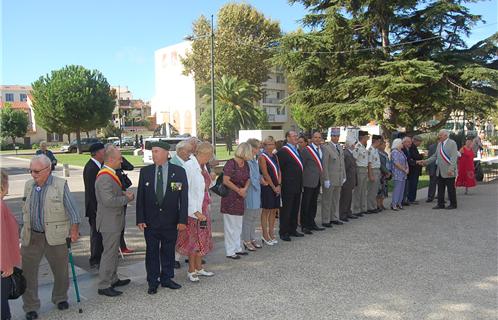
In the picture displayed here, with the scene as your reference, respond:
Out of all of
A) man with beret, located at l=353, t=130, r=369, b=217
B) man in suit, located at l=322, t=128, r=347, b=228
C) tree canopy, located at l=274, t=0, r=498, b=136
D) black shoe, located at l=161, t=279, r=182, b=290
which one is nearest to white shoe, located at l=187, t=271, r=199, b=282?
black shoe, located at l=161, t=279, r=182, b=290

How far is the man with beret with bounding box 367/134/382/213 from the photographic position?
32.9 ft

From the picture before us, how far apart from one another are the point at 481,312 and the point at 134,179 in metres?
17.6

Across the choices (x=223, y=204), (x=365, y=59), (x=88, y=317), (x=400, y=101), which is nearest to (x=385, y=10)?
(x=365, y=59)

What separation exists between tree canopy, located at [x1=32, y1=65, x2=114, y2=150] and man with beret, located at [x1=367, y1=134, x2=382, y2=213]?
42.8 meters

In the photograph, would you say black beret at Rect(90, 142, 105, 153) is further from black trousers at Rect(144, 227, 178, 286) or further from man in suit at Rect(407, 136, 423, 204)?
man in suit at Rect(407, 136, 423, 204)

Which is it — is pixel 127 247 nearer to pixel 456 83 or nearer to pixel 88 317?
pixel 88 317

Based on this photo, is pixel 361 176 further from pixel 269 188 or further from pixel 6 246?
pixel 6 246

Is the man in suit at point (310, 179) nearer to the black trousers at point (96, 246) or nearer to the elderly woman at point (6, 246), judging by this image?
the black trousers at point (96, 246)

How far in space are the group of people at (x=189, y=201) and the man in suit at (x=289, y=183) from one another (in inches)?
0.7

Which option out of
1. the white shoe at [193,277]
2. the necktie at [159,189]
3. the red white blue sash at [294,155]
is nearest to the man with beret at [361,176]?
the red white blue sash at [294,155]

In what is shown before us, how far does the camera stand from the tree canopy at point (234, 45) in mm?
46000

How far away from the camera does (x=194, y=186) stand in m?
5.55

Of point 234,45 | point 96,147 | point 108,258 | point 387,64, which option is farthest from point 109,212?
point 234,45

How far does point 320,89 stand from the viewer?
2211cm
